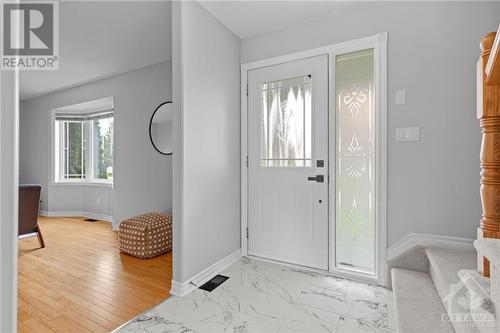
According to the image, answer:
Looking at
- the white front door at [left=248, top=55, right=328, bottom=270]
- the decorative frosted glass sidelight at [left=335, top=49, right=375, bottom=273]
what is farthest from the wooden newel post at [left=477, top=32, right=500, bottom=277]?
the white front door at [left=248, top=55, right=328, bottom=270]

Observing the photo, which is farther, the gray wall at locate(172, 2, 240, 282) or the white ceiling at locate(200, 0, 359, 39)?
the white ceiling at locate(200, 0, 359, 39)

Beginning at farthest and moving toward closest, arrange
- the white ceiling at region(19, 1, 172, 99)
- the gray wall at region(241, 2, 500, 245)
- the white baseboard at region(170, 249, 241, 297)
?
the white ceiling at region(19, 1, 172, 99) → the white baseboard at region(170, 249, 241, 297) → the gray wall at region(241, 2, 500, 245)

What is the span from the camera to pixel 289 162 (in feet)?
8.91

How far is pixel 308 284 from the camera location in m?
2.29

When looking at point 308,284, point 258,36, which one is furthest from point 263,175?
point 258,36

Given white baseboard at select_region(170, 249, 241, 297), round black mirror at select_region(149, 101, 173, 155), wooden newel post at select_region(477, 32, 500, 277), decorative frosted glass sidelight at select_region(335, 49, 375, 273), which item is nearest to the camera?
wooden newel post at select_region(477, 32, 500, 277)

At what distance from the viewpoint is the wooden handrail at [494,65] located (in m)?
0.95

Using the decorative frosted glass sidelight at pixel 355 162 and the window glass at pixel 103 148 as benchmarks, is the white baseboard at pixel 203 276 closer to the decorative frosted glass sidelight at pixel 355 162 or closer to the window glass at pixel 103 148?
the decorative frosted glass sidelight at pixel 355 162

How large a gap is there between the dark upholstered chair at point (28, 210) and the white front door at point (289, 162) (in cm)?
261

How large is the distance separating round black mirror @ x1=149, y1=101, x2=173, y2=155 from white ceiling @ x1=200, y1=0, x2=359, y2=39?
1.55 meters

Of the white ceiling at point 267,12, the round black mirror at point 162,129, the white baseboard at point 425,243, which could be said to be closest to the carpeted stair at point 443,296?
the white baseboard at point 425,243

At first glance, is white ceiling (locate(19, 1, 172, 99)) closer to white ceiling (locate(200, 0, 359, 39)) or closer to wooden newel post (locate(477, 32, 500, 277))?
white ceiling (locate(200, 0, 359, 39))

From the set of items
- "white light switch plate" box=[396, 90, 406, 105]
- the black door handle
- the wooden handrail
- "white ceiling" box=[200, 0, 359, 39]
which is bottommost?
the black door handle

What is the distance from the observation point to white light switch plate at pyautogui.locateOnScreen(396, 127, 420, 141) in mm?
2135
